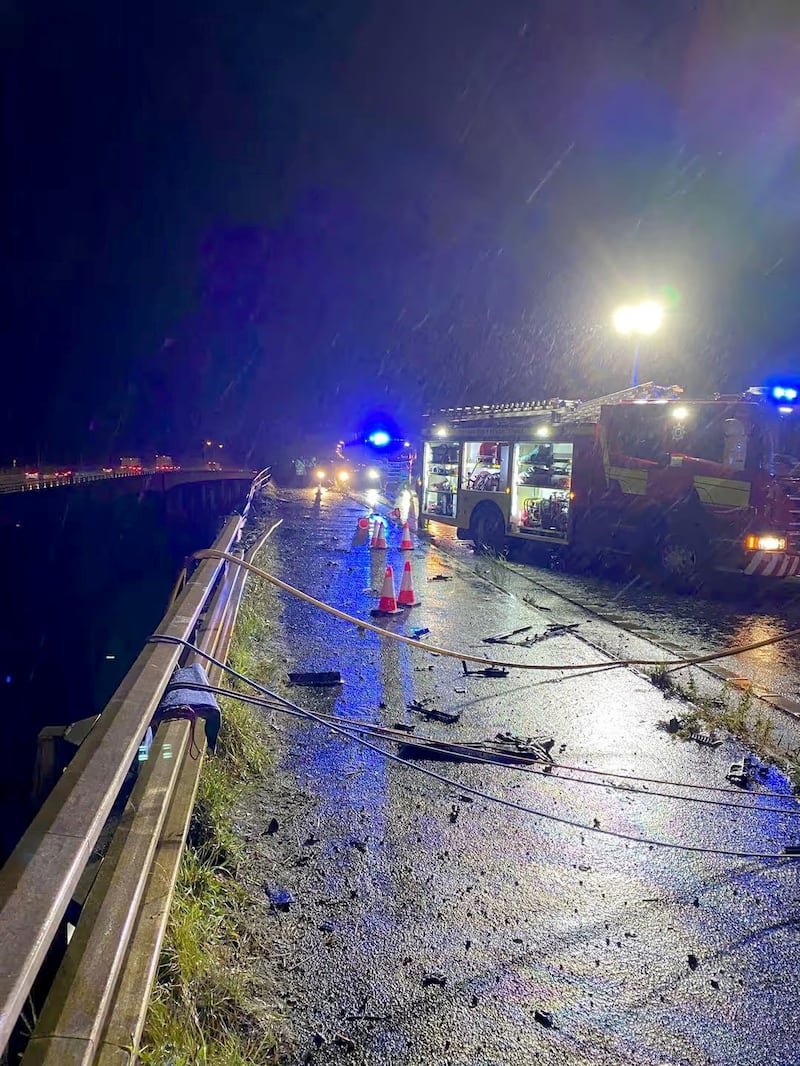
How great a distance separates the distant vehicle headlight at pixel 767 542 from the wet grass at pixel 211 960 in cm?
850

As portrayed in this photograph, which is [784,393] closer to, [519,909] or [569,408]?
[569,408]

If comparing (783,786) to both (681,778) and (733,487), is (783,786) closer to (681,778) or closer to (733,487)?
(681,778)

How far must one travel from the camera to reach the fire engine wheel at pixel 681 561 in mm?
10664

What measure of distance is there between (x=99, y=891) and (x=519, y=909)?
1.81 m

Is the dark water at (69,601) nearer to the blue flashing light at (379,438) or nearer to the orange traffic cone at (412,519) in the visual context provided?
the orange traffic cone at (412,519)

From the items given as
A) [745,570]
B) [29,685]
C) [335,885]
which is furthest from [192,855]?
[29,685]

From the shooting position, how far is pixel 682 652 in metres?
7.46

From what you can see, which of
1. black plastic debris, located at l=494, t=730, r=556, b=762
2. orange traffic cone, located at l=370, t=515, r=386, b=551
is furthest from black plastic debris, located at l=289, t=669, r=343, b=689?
orange traffic cone, located at l=370, t=515, r=386, b=551

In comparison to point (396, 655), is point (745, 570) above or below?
above

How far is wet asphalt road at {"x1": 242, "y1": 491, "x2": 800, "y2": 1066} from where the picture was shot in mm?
2441

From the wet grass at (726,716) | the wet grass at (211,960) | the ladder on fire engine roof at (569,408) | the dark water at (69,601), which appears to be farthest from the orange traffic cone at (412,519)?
the wet grass at (211,960)

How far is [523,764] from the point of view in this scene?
460 centimetres

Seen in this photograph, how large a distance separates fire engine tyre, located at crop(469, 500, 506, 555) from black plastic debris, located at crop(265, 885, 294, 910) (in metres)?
11.7

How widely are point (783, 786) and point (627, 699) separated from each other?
1564 millimetres
